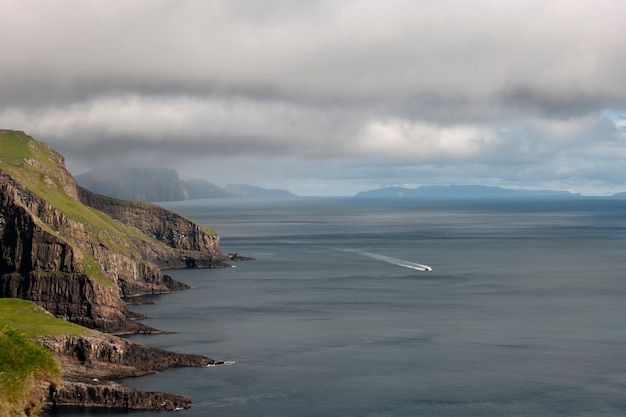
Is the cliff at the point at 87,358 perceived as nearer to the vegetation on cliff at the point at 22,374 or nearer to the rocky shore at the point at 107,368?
the rocky shore at the point at 107,368

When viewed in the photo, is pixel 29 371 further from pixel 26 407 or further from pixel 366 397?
pixel 366 397

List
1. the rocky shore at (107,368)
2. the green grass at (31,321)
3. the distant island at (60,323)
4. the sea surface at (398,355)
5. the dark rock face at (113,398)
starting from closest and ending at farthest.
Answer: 1. the distant island at (60,323)
2. the dark rock face at (113,398)
3. the rocky shore at (107,368)
4. the sea surface at (398,355)
5. the green grass at (31,321)

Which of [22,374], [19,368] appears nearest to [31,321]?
[19,368]

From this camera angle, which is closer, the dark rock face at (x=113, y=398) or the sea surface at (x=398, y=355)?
the dark rock face at (x=113, y=398)

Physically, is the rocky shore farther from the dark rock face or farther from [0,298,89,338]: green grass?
[0,298,89,338]: green grass

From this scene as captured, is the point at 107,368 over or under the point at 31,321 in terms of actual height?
under

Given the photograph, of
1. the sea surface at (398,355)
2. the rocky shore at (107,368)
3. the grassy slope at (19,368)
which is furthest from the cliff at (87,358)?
the sea surface at (398,355)

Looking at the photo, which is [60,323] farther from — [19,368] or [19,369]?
[19,369]

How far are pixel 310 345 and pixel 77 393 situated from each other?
45.6 metres

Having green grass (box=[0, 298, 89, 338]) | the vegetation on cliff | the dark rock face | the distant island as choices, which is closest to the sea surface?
the dark rock face

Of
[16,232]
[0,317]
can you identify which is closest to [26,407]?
[0,317]

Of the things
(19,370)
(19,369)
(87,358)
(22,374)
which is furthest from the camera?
(87,358)

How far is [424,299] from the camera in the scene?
193000 mm

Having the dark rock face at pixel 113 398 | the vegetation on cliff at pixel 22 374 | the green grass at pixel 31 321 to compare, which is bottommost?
the dark rock face at pixel 113 398
